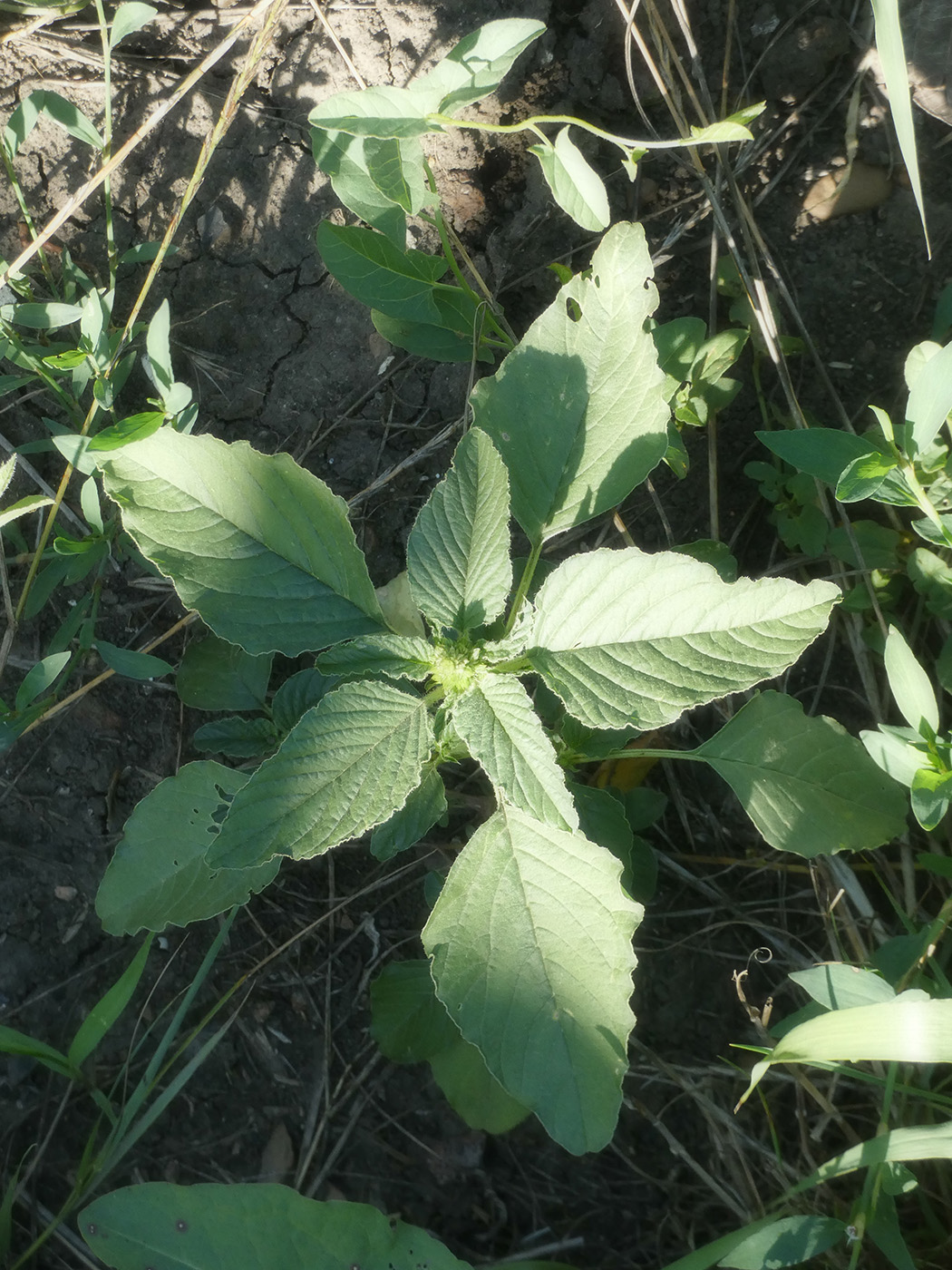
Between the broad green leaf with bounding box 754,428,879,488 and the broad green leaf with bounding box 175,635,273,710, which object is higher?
the broad green leaf with bounding box 754,428,879,488

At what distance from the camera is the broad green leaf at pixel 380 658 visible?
153cm

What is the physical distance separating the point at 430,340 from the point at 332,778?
3.34 ft

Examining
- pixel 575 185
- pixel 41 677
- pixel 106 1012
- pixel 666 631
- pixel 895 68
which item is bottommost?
pixel 106 1012

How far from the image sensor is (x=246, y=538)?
158cm

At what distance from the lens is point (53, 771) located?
219 cm

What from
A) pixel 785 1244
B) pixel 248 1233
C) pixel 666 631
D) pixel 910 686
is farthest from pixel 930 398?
pixel 248 1233

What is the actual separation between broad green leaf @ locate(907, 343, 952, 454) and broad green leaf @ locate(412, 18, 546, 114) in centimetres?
88

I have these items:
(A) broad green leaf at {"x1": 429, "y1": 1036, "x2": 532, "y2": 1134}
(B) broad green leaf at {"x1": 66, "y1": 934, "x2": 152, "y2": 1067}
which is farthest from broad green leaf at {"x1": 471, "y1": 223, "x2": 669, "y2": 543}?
(B) broad green leaf at {"x1": 66, "y1": 934, "x2": 152, "y2": 1067}

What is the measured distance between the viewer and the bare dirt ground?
208 centimetres

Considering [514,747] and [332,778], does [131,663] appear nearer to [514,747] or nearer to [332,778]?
[332,778]

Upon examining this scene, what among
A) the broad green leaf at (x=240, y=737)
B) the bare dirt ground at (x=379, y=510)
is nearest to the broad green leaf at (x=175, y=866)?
the broad green leaf at (x=240, y=737)

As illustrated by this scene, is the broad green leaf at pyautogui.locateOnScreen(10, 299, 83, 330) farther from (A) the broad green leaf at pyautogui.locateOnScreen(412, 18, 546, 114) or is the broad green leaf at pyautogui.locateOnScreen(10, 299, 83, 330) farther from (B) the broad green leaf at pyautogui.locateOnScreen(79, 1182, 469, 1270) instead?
(B) the broad green leaf at pyautogui.locateOnScreen(79, 1182, 469, 1270)

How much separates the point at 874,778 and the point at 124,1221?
1.63 meters

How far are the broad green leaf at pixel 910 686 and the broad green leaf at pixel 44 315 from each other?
1.67m
